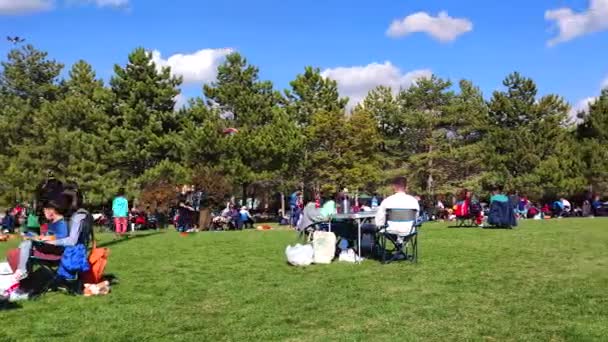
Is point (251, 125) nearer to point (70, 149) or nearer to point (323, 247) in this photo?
point (70, 149)

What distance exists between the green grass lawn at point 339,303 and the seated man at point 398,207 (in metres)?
0.61

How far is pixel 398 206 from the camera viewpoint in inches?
362

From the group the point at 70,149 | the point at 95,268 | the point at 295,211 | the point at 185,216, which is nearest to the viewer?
the point at 95,268

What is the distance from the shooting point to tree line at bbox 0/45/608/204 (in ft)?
105

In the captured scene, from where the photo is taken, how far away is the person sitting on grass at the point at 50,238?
652 centimetres

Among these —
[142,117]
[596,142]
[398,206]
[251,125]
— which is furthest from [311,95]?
[398,206]

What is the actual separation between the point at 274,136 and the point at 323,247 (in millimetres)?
24502

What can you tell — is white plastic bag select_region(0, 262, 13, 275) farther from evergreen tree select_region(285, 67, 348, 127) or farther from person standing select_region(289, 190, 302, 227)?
evergreen tree select_region(285, 67, 348, 127)

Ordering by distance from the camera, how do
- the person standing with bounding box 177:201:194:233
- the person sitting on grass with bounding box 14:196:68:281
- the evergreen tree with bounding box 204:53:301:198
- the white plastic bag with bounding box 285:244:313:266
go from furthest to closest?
the evergreen tree with bounding box 204:53:301:198 → the person standing with bounding box 177:201:194:233 → the white plastic bag with bounding box 285:244:313:266 → the person sitting on grass with bounding box 14:196:68:281

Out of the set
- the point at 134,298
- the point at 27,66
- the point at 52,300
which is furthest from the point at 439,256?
the point at 27,66

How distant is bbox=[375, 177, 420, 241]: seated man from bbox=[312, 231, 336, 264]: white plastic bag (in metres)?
0.74

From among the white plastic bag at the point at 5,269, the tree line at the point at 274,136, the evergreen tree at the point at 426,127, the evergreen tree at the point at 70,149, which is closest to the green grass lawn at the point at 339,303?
the white plastic bag at the point at 5,269

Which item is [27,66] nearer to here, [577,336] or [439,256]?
[439,256]

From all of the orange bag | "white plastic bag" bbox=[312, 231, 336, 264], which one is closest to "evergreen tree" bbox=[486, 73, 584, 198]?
"white plastic bag" bbox=[312, 231, 336, 264]
